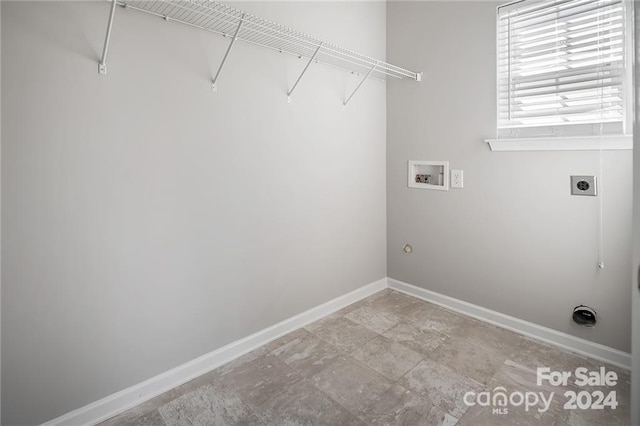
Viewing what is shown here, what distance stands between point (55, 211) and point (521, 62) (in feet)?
8.25

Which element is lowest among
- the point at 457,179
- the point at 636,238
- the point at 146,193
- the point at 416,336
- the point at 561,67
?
the point at 416,336

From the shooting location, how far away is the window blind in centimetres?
181

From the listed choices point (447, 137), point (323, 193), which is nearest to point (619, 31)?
point (447, 137)

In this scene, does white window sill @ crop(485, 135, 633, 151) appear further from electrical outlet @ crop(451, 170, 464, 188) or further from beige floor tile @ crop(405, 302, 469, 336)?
beige floor tile @ crop(405, 302, 469, 336)

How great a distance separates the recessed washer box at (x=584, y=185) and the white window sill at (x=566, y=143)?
156mm

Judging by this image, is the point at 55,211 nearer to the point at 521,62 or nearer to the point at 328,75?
the point at 328,75

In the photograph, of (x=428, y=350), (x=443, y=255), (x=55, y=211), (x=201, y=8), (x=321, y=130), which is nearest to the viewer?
(x=55, y=211)

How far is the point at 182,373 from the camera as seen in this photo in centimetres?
181

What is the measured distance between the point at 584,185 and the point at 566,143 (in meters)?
0.24

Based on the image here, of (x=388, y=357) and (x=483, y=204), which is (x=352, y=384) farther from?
(x=483, y=204)

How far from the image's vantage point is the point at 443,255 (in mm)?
2605

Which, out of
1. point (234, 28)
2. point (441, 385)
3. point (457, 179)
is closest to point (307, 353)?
point (441, 385)

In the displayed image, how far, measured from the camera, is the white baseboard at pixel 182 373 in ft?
5.03

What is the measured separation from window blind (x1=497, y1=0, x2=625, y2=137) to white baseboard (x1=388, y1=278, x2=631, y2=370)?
1.15 m
